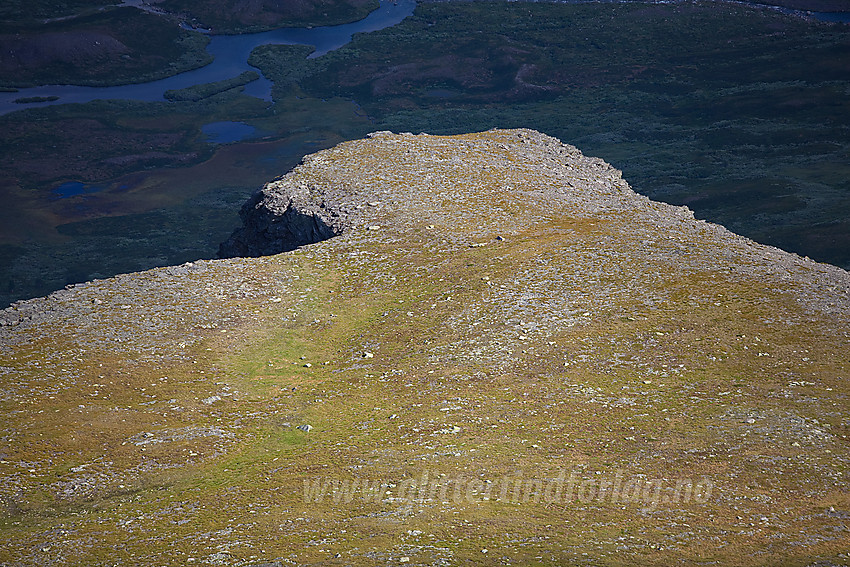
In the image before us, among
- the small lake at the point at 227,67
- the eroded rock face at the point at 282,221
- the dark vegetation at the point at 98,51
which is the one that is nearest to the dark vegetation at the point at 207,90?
the small lake at the point at 227,67

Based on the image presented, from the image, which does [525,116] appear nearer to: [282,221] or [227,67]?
[227,67]

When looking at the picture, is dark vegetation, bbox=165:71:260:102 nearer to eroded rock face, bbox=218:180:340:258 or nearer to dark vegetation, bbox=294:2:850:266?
dark vegetation, bbox=294:2:850:266

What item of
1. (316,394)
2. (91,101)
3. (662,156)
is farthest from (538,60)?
(316,394)

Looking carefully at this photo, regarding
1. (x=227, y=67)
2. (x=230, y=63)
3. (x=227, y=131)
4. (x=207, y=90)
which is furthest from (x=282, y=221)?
(x=230, y=63)

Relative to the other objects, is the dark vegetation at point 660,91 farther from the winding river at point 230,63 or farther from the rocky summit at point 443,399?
the rocky summit at point 443,399

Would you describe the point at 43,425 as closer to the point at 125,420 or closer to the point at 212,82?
the point at 125,420

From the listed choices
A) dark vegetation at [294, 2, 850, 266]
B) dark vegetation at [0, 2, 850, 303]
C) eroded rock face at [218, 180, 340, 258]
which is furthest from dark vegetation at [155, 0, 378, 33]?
eroded rock face at [218, 180, 340, 258]
